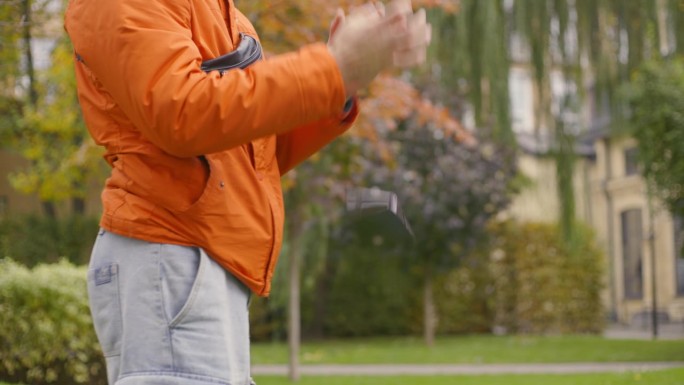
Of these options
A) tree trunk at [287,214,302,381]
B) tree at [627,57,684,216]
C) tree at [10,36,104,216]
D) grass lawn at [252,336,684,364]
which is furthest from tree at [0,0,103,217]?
tree at [627,57,684,216]

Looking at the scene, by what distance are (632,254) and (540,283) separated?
939 centimetres

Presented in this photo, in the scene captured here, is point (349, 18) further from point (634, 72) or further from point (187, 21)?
point (634, 72)

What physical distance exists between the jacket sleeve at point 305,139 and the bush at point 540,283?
2117 centimetres

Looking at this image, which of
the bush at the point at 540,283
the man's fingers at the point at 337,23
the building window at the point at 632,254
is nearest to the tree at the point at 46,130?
the bush at the point at 540,283

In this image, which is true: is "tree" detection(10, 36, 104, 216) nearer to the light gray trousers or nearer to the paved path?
the paved path

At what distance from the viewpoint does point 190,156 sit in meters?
1.59

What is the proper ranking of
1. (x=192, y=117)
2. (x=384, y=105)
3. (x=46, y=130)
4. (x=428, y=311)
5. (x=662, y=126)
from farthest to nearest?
(x=428, y=311)
(x=46, y=130)
(x=662, y=126)
(x=384, y=105)
(x=192, y=117)

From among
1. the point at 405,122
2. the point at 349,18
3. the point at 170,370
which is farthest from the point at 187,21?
the point at 405,122

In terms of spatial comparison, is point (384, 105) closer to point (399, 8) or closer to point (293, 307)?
point (293, 307)

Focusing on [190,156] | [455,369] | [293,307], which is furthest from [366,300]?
[190,156]

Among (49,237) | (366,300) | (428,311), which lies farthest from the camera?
(366,300)

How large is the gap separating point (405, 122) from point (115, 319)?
17518mm

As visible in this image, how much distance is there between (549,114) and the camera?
11156 millimetres

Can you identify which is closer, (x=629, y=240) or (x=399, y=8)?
(x=399, y=8)
